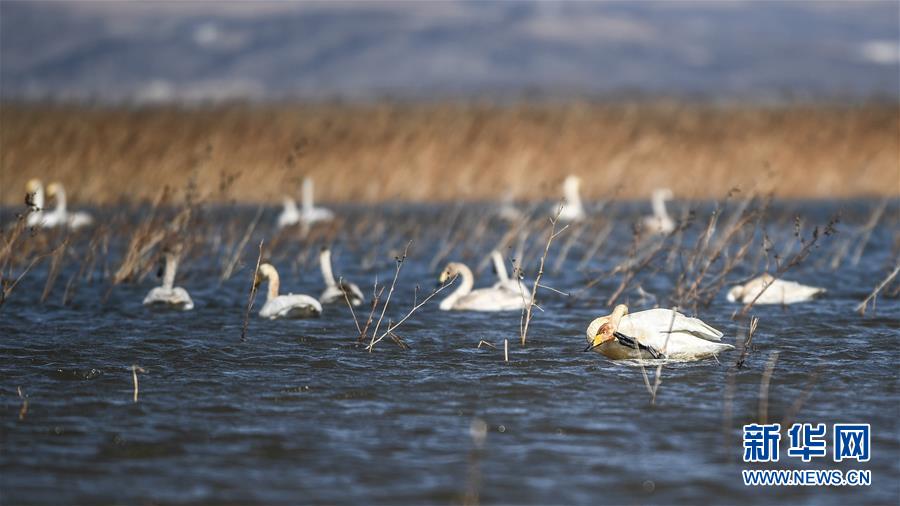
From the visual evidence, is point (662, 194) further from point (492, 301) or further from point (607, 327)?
point (607, 327)

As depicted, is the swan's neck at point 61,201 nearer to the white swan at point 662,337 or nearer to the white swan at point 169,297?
the white swan at point 169,297

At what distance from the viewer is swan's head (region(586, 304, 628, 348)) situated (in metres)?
7.44

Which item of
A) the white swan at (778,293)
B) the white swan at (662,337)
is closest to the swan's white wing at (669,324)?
the white swan at (662,337)

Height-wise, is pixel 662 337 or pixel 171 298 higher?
pixel 171 298

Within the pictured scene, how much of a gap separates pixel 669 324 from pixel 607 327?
1.58 feet

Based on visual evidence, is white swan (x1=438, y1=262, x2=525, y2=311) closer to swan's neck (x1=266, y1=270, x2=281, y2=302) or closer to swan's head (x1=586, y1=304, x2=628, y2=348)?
swan's neck (x1=266, y1=270, x2=281, y2=302)

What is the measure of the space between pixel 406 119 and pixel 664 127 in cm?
526

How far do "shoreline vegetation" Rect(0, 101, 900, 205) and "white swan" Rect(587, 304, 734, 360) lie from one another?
10.4m

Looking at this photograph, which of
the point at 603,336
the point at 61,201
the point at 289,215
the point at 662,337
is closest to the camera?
the point at 662,337

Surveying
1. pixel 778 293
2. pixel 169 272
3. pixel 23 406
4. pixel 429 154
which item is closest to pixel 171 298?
pixel 169 272

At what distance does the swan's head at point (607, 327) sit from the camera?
7.44m

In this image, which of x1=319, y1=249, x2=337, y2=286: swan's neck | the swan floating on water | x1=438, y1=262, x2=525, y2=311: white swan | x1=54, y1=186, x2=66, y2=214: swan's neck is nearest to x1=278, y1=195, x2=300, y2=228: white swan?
the swan floating on water

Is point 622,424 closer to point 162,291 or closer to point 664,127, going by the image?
point 162,291

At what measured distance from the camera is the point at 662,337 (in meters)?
7.15
